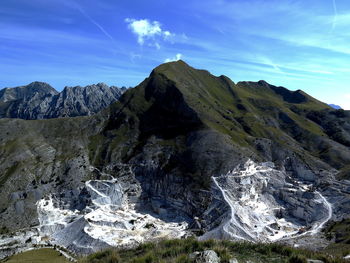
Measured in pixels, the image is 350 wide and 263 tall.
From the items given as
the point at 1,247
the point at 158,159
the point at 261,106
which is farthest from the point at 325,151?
the point at 1,247

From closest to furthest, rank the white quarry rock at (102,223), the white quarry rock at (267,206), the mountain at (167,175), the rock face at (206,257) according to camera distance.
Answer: the rock face at (206,257) → the white quarry rock at (267,206) → the white quarry rock at (102,223) → the mountain at (167,175)

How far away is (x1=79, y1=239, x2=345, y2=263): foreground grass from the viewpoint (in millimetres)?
17328

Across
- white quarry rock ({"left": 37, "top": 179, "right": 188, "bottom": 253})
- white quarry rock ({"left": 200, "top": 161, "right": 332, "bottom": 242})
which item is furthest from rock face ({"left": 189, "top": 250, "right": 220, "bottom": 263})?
white quarry rock ({"left": 200, "top": 161, "right": 332, "bottom": 242})

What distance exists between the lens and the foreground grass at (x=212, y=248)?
56.9ft

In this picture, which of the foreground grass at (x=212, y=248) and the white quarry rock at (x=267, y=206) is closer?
the foreground grass at (x=212, y=248)

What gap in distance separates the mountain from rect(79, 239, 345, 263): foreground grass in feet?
119

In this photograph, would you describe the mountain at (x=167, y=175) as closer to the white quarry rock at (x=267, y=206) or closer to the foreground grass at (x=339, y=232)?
the white quarry rock at (x=267, y=206)

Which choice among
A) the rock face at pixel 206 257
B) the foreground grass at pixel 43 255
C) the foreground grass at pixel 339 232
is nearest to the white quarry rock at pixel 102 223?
the foreground grass at pixel 43 255

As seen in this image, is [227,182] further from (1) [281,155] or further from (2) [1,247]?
(2) [1,247]

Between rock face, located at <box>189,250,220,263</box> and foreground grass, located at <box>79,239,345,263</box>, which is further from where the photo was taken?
foreground grass, located at <box>79,239,345,263</box>

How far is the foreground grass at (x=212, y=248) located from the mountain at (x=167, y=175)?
3633cm

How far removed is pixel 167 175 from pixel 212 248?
78843 millimetres

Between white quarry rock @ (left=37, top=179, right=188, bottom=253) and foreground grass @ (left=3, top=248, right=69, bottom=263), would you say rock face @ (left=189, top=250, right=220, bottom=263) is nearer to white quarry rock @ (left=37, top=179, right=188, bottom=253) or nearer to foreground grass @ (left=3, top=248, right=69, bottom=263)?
foreground grass @ (left=3, top=248, right=69, bottom=263)

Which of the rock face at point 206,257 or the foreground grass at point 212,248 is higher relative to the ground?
the rock face at point 206,257
